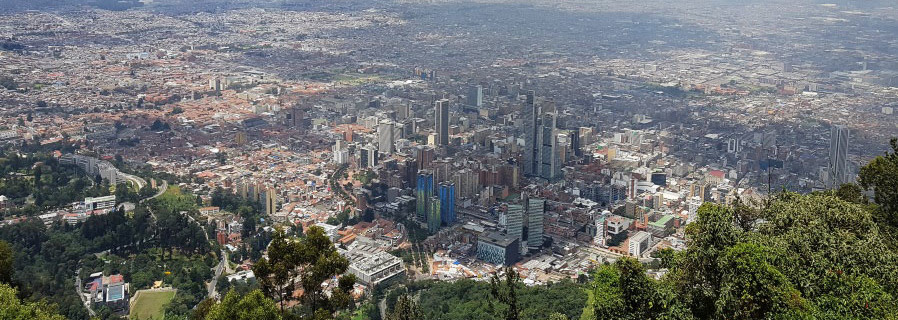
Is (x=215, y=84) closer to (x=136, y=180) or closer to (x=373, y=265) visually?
(x=136, y=180)

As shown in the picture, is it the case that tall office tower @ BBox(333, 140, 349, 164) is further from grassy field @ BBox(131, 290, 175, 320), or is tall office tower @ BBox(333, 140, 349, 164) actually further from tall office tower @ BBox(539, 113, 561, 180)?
grassy field @ BBox(131, 290, 175, 320)

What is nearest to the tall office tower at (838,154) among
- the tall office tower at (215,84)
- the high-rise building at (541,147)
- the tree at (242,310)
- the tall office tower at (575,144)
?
the tall office tower at (575,144)

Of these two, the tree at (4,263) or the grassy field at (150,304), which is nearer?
the tree at (4,263)

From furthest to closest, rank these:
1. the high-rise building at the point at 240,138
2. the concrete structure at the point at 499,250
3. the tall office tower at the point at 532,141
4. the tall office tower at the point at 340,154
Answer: the high-rise building at the point at 240,138
the tall office tower at the point at 340,154
the tall office tower at the point at 532,141
the concrete structure at the point at 499,250

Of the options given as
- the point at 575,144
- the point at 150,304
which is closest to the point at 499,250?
the point at 150,304

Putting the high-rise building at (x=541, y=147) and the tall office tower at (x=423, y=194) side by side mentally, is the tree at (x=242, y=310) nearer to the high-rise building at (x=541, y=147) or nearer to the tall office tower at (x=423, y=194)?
the tall office tower at (x=423, y=194)

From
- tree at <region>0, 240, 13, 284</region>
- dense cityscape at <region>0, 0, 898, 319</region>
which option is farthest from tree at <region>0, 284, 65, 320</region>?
tree at <region>0, 240, 13, 284</region>

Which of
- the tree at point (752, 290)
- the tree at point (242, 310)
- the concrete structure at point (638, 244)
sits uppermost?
the tree at point (752, 290)

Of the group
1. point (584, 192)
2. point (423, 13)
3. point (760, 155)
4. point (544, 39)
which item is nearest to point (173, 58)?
point (423, 13)
